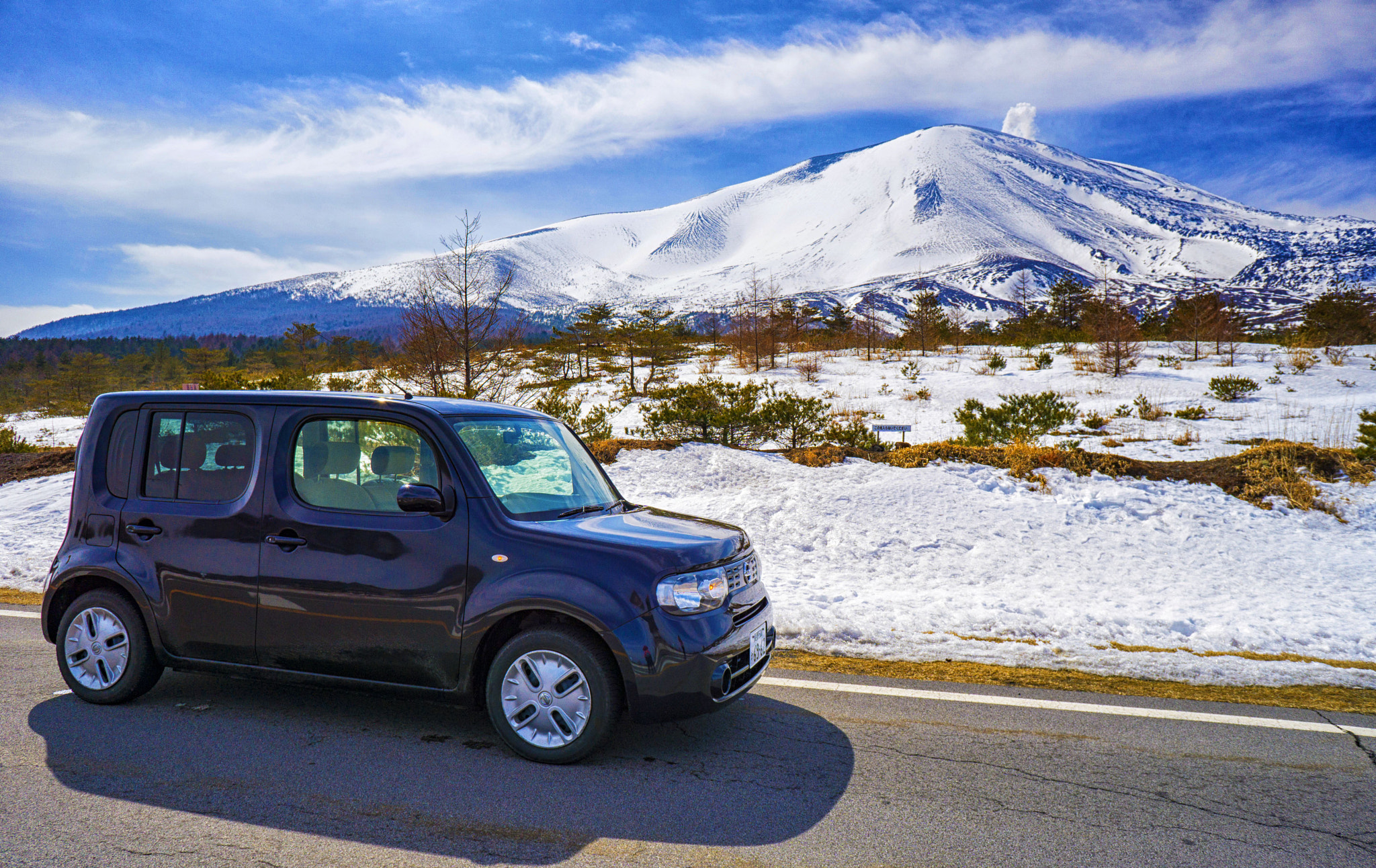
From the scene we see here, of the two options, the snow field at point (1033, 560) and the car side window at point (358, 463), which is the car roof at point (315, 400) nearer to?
the car side window at point (358, 463)

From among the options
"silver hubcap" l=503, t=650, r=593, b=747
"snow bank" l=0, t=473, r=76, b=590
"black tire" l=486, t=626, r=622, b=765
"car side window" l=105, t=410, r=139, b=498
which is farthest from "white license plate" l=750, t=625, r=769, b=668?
"snow bank" l=0, t=473, r=76, b=590

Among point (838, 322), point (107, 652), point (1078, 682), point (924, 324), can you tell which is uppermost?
point (838, 322)

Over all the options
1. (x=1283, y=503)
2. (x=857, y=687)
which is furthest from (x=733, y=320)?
(x=857, y=687)

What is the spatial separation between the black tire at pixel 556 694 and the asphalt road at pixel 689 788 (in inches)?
4.7

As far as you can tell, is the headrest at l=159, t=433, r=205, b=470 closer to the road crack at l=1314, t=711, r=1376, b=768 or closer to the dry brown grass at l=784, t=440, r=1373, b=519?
the road crack at l=1314, t=711, r=1376, b=768

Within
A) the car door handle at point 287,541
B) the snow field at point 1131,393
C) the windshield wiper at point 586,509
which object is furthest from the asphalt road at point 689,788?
the snow field at point 1131,393

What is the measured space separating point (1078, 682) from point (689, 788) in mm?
3205

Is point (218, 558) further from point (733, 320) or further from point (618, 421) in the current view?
point (733, 320)

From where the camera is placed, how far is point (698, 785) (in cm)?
368

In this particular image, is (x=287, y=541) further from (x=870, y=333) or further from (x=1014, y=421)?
(x=870, y=333)

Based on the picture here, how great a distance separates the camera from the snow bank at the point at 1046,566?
241 inches

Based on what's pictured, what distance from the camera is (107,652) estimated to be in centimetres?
462

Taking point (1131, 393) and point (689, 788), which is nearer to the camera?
point (689, 788)

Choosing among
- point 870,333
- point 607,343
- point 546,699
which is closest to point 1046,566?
point 546,699
